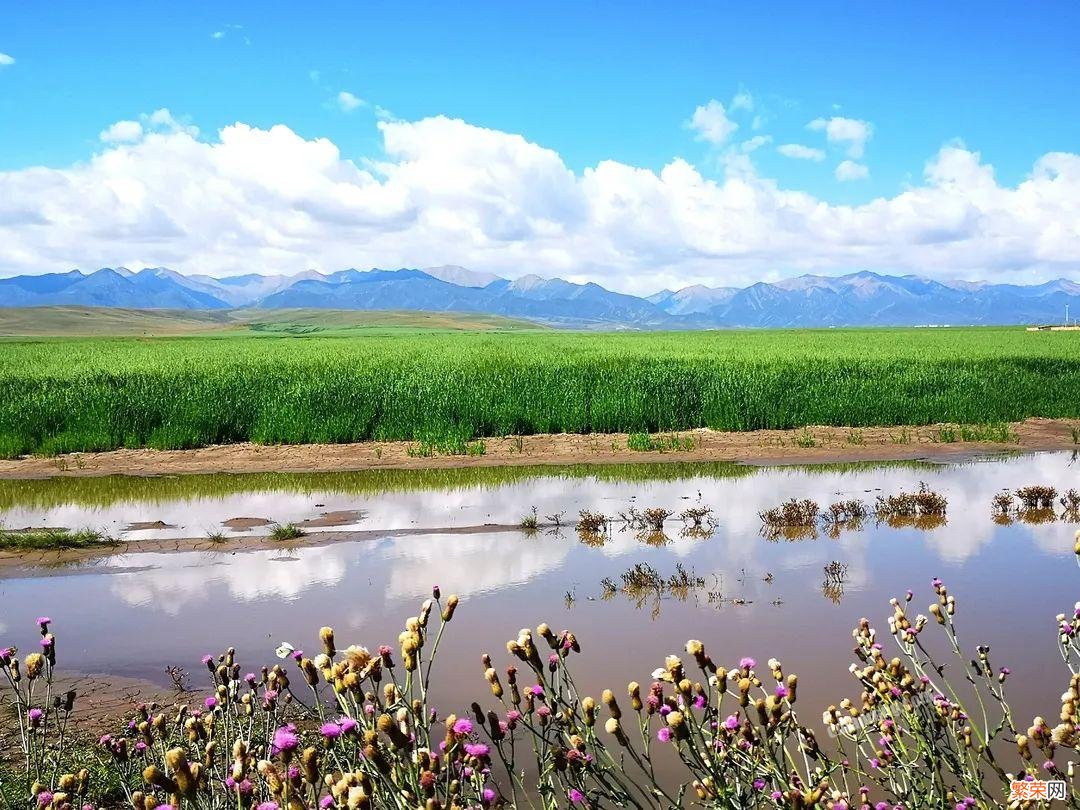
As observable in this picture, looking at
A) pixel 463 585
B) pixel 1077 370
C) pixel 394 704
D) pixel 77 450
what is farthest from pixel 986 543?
pixel 1077 370

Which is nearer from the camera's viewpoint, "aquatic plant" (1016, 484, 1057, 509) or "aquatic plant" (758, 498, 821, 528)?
"aquatic plant" (758, 498, 821, 528)

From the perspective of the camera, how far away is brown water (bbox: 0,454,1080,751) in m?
7.84

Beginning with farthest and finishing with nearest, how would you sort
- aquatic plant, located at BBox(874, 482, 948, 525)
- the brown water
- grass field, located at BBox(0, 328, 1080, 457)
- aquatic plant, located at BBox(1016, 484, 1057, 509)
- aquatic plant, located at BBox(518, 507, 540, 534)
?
grass field, located at BBox(0, 328, 1080, 457) → aquatic plant, located at BBox(1016, 484, 1057, 509) → aquatic plant, located at BBox(874, 482, 948, 525) → aquatic plant, located at BBox(518, 507, 540, 534) → the brown water

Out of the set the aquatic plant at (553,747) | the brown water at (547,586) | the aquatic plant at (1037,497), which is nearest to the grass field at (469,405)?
the brown water at (547,586)

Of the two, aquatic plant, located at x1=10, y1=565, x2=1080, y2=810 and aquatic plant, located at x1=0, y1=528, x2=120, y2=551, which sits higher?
aquatic plant, located at x1=10, y1=565, x2=1080, y2=810

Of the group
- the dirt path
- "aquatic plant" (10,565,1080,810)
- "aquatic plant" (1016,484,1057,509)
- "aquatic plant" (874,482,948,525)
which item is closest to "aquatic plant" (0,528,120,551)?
the dirt path

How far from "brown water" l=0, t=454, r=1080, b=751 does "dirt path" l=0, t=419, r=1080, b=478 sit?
3443mm

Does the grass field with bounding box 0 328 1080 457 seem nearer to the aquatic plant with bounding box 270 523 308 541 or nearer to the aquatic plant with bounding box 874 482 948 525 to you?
the aquatic plant with bounding box 270 523 308 541

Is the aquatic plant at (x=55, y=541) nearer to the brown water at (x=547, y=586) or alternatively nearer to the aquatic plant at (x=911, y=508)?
the brown water at (x=547, y=586)

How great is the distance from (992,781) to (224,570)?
8.71 m

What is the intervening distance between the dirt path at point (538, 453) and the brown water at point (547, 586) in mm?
3443

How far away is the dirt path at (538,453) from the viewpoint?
64.4 feet

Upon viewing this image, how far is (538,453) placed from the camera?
67.3 feet

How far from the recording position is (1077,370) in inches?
1348
